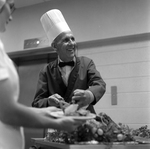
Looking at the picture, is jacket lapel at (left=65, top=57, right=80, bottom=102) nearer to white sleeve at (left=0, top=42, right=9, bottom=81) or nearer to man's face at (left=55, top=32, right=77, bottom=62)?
man's face at (left=55, top=32, right=77, bottom=62)

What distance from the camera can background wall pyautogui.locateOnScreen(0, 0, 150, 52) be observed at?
2840 millimetres

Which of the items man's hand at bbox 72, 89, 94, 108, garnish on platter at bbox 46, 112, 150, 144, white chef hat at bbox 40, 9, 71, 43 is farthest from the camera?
white chef hat at bbox 40, 9, 71, 43

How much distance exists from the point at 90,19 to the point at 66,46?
4.97ft

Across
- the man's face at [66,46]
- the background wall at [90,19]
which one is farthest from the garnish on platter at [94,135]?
the background wall at [90,19]

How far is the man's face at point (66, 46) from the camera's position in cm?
170

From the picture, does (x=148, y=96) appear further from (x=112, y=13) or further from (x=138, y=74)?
(x=112, y=13)

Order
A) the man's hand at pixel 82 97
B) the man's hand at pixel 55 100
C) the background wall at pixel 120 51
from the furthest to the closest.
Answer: the background wall at pixel 120 51 → the man's hand at pixel 55 100 → the man's hand at pixel 82 97

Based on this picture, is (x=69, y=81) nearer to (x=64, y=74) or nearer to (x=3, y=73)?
(x=64, y=74)

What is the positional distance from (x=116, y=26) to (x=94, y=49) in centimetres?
41

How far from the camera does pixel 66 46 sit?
67.0 inches

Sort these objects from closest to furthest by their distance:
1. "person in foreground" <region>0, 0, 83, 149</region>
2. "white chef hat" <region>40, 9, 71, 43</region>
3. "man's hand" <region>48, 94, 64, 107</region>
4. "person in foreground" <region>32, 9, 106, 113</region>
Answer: "person in foreground" <region>0, 0, 83, 149</region> → "man's hand" <region>48, 94, 64, 107</region> → "person in foreground" <region>32, 9, 106, 113</region> → "white chef hat" <region>40, 9, 71, 43</region>

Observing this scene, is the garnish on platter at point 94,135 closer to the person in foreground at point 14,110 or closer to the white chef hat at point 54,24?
the person in foreground at point 14,110

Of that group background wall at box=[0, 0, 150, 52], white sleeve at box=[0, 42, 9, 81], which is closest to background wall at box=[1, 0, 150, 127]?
background wall at box=[0, 0, 150, 52]

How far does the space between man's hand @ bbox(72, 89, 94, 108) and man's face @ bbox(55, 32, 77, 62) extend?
1.57ft
